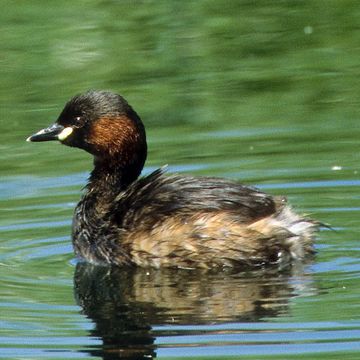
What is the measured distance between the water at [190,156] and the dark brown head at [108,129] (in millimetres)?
635

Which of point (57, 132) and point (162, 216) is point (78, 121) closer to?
point (57, 132)

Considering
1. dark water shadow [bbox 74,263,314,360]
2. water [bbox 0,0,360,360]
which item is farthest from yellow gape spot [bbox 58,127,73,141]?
dark water shadow [bbox 74,263,314,360]

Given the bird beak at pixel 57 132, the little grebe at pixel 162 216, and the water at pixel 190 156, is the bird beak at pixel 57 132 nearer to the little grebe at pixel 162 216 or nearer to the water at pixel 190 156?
the little grebe at pixel 162 216

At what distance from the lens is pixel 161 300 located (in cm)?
827

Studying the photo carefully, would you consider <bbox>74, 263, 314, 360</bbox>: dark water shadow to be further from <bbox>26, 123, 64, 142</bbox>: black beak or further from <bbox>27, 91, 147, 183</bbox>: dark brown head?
<bbox>26, 123, 64, 142</bbox>: black beak

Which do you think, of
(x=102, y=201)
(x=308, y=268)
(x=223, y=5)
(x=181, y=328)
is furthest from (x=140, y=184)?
(x=223, y=5)

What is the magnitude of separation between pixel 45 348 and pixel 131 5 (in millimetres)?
8368

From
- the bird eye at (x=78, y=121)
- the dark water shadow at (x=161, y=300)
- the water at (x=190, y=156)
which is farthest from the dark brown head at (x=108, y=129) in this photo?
the dark water shadow at (x=161, y=300)

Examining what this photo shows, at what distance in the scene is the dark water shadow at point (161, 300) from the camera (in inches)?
302

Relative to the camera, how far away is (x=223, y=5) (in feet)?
50.1

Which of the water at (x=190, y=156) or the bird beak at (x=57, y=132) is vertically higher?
the bird beak at (x=57, y=132)

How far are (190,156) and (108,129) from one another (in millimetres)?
1626

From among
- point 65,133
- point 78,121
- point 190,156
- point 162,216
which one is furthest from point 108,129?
point 190,156

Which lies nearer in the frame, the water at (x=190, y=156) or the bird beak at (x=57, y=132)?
the water at (x=190, y=156)
